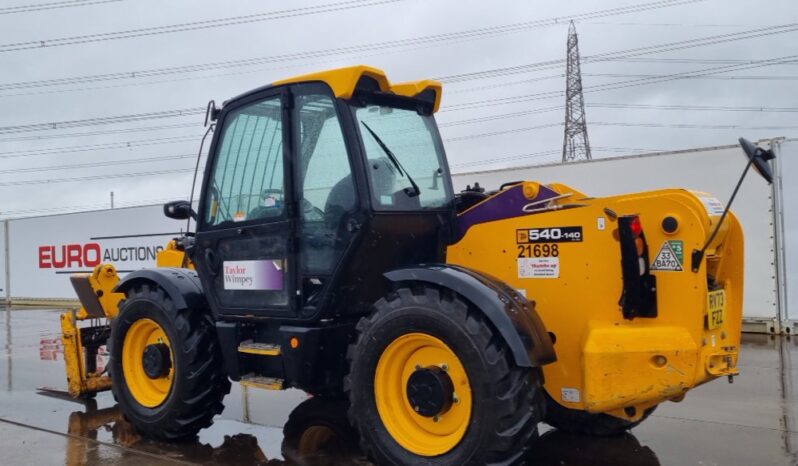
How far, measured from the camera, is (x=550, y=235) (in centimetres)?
430

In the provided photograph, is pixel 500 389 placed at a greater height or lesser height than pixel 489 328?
lesser

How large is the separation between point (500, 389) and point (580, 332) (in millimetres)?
738

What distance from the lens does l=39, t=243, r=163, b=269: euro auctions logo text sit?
1683 cm

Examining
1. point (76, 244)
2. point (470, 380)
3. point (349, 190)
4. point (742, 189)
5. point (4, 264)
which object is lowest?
point (470, 380)

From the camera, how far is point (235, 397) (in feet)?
23.3

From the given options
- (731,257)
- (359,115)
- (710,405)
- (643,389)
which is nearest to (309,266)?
(359,115)

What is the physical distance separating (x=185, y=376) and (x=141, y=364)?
78 centimetres

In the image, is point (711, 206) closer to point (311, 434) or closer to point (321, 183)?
point (321, 183)

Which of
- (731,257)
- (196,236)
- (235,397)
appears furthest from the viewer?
(235,397)

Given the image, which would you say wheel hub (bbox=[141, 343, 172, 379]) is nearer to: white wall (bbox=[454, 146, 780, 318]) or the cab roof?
the cab roof

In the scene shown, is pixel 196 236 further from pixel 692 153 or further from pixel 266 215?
pixel 692 153

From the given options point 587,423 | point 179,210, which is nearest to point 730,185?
point 587,423

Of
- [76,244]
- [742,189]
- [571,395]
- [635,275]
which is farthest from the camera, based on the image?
[76,244]

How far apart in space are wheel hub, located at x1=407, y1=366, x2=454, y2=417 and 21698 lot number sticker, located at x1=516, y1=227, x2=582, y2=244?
3.28 ft
